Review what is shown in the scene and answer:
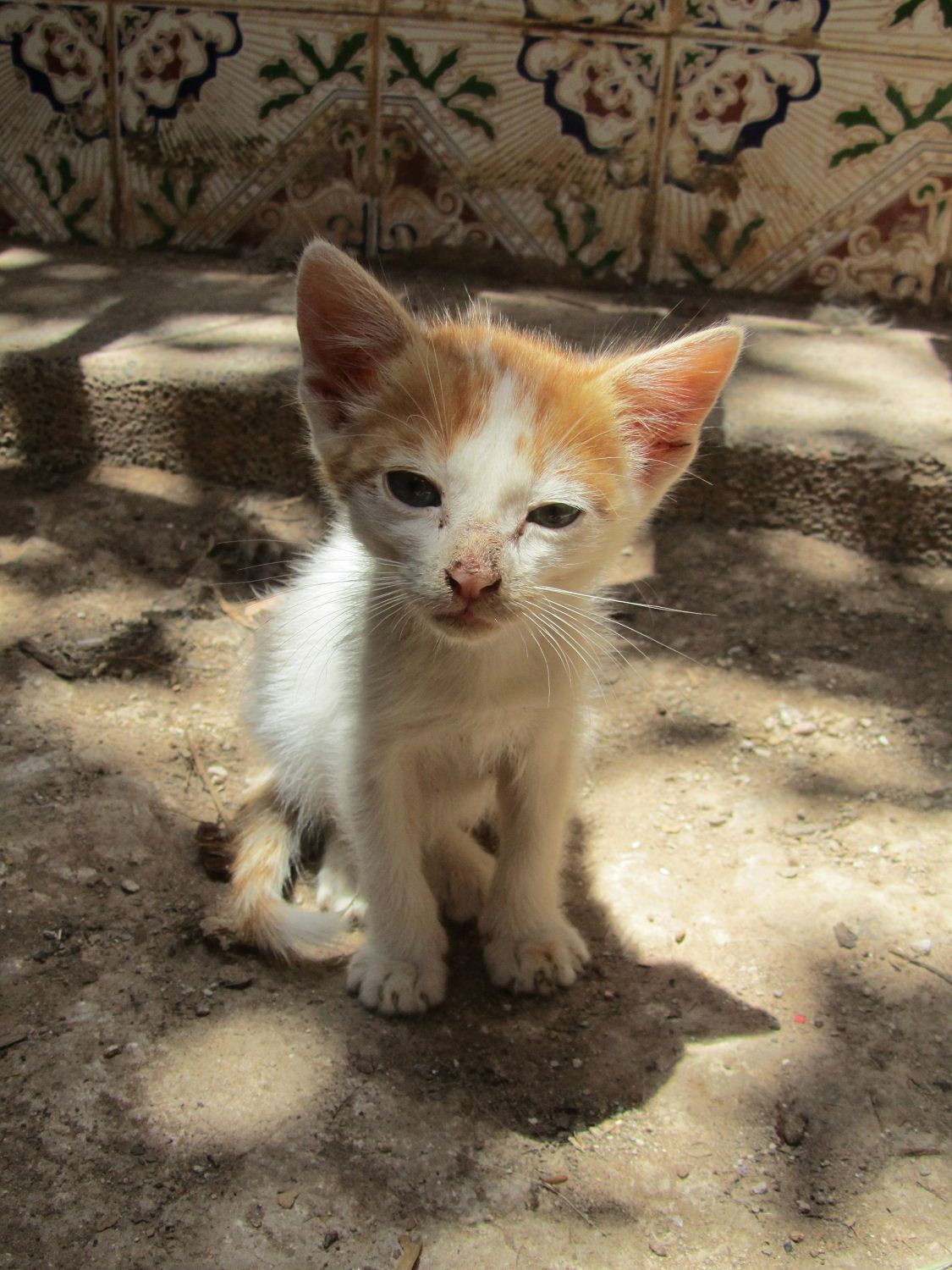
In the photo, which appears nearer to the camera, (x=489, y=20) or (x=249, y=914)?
(x=249, y=914)

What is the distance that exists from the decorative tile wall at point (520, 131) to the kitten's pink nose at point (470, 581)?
2.71m

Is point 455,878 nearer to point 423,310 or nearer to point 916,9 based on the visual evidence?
point 423,310

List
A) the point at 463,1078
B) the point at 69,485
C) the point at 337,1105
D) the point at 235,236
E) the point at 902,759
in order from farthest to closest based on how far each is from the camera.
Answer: the point at 235,236, the point at 69,485, the point at 902,759, the point at 463,1078, the point at 337,1105

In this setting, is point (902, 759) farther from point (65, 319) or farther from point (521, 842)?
point (65, 319)

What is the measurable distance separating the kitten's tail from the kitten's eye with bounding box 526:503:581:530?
941mm

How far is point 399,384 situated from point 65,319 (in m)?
2.16

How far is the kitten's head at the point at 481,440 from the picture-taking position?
5.56ft

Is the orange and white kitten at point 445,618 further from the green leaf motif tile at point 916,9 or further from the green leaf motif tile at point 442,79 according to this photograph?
the green leaf motif tile at point 916,9

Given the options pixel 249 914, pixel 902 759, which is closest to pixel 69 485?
pixel 249 914

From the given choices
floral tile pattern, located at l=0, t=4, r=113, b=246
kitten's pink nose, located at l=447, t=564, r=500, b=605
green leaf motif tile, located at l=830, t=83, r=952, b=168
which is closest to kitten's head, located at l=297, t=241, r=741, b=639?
kitten's pink nose, located at l=447, t=564, r=500, b=605

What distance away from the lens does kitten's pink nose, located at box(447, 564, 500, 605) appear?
1620 millimetres

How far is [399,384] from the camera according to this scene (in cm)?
186

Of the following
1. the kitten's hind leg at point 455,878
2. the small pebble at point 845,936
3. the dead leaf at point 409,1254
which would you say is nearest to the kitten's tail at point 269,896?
the kitten's hind leg at point 455,878

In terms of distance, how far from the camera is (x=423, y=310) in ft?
9.91
